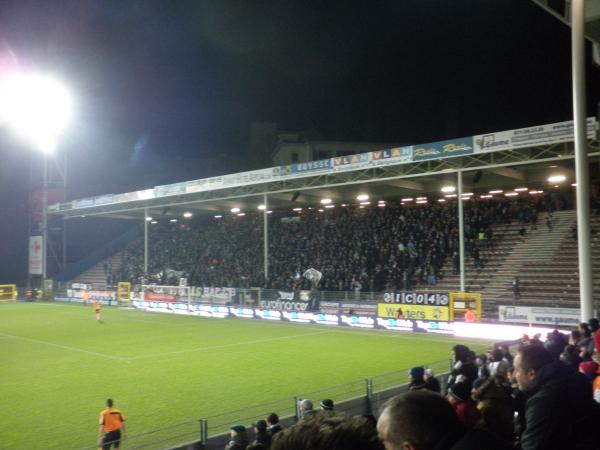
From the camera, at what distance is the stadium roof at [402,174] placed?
2345 centimetres

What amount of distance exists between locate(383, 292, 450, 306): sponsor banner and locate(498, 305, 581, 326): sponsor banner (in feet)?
8.42

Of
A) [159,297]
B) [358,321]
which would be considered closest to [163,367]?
[358,321]

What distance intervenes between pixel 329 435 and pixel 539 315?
79.5 feet

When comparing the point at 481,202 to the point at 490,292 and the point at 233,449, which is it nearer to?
the point at 490,292

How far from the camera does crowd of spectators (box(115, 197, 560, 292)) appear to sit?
32.6 meters

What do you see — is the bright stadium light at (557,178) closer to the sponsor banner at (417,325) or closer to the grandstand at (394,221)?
the grandstand at (394,221)

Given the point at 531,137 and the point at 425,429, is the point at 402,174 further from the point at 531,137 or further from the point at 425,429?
the point at 425,429

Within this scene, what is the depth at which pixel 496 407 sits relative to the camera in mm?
4344

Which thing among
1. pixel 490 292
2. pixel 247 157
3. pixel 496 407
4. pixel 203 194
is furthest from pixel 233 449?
pixel 247 157

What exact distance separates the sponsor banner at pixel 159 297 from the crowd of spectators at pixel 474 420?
1314 inches

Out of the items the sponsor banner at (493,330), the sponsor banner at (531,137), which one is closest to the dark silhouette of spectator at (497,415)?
the sponsor banner at (493,330)

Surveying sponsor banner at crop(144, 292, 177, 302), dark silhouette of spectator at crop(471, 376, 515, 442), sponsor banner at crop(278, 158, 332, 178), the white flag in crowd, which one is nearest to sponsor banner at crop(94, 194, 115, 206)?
sponsor banner at crop(144, 292, 177, 302)

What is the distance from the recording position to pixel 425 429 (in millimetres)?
1877

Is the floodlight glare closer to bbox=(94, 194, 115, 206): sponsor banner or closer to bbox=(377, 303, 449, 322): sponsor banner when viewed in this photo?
bbox=(94, 194, 115, 206): sponsor banner
